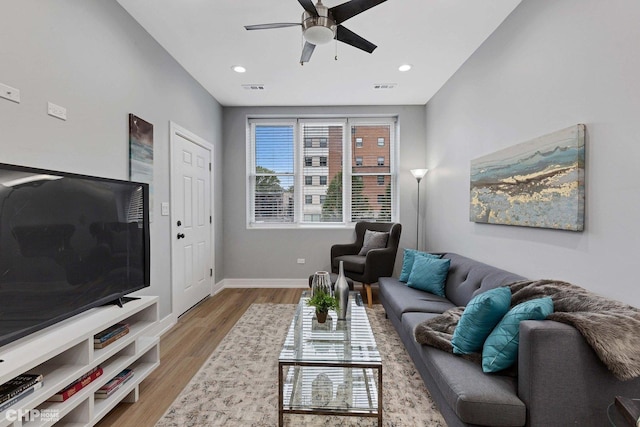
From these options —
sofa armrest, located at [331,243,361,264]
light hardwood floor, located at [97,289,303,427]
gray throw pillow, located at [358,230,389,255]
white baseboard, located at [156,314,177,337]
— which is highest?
gray throw pillow, located at [358,230,389,255]

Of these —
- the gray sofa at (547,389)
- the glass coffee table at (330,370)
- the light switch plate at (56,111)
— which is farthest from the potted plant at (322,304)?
the light switch plate at (56,111)

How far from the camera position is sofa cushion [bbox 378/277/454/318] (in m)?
2.44

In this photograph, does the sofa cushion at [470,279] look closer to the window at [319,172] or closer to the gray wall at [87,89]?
the window at [319,172]

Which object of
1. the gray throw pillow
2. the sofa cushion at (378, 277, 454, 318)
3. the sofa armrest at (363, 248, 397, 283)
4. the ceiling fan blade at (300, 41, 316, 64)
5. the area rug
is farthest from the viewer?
the gray throw pillow

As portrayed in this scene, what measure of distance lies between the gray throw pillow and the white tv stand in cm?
275

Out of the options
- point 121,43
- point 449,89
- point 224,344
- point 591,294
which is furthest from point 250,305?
point 449,89

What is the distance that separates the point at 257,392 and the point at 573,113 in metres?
2.64

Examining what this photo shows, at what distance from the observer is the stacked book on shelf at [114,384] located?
66.4 inches

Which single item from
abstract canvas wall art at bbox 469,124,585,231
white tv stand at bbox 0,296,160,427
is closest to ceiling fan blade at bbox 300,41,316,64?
abstract canvas wall art at bbox 469,124,585,231

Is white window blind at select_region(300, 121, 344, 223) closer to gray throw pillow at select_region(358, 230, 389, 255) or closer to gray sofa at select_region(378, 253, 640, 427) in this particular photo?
gray throw pillow at select_region(358, 230, 389, 255)

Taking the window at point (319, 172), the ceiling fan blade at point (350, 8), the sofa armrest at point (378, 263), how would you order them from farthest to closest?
the window at point (319, 172) < the sofa armrest at point (378, 263) < the ceiling fan blade at point (350, 8)

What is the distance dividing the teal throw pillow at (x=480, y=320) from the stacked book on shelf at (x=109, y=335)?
77.2 inches

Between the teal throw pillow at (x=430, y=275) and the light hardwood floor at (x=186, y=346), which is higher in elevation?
the teal throw pillow at (x=430, y=275)

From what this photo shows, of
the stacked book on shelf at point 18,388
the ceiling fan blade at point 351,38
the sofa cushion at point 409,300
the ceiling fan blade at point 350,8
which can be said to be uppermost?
the ceiling fan blade at point 350,8
